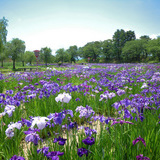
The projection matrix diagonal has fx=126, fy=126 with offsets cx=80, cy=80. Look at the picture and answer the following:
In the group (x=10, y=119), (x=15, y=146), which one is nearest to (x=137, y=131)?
(x=15, y=146)

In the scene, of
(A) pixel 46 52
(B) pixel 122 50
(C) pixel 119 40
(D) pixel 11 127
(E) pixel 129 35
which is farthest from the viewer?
(E) pixel 129 35

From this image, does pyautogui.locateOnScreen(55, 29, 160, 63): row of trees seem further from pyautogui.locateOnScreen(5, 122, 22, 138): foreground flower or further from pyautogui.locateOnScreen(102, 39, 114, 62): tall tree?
pyautogui.locateOnScreen(5, 122, 22, 138): foreground flower

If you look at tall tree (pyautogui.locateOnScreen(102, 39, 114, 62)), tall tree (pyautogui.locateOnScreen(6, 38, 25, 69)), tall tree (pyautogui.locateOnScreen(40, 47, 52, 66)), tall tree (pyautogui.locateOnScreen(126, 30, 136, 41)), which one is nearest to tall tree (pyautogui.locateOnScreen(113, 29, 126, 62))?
tall tree (pyautogui.locateOnScreen(102, 39, 114, 62))

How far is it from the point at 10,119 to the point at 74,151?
71.6 inches

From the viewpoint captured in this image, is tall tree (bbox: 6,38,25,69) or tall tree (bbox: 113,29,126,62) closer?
tall tree (bbox: 6,38,25,69)

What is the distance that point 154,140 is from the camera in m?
1.91

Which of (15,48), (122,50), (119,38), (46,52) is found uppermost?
(119,38)

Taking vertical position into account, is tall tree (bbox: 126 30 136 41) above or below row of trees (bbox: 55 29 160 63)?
above

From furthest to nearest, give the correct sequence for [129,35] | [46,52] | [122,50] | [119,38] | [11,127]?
[129,35], [119,38], [122,50], [46,52], [11,127]

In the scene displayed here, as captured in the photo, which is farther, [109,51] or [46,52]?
[109,51]

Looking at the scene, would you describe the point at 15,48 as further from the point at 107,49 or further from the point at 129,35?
the point at 129,35

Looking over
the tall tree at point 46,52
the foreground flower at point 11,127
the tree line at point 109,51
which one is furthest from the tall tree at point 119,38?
the foreground flower at point 11,127

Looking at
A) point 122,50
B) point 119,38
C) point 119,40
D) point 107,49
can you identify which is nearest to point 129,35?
point 119,38

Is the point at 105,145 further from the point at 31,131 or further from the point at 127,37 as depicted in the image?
the point at 127,37
